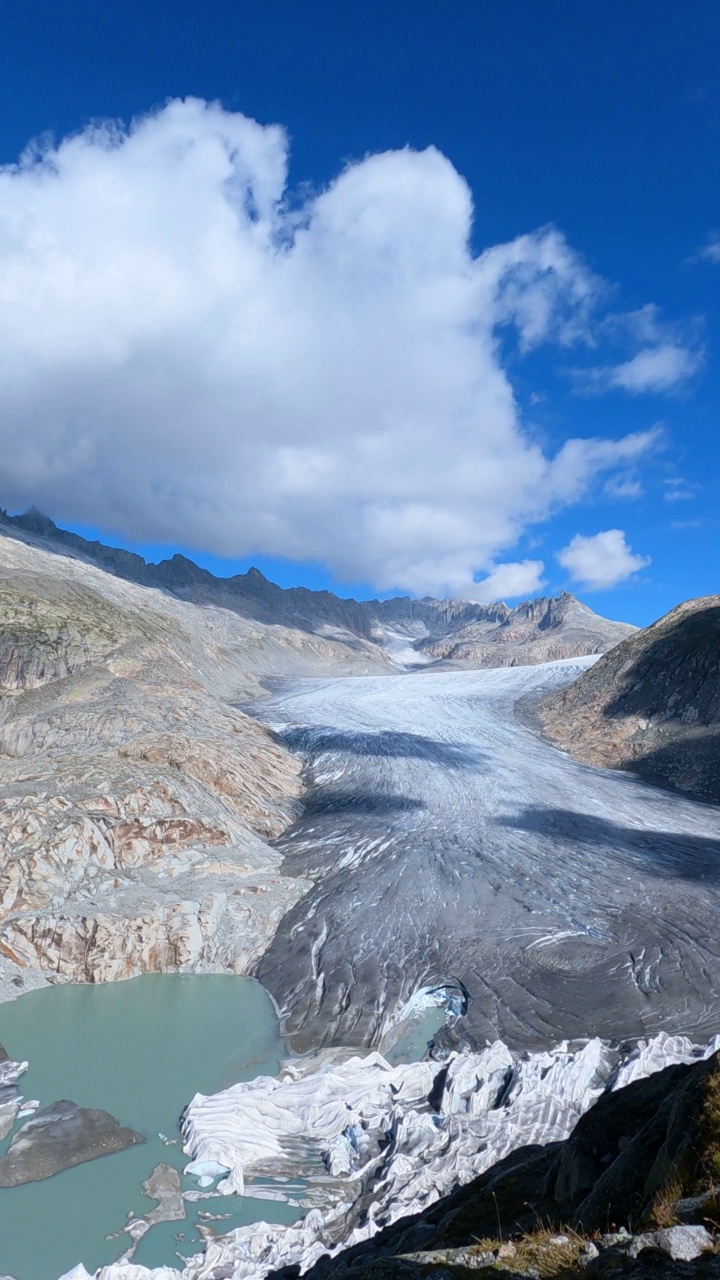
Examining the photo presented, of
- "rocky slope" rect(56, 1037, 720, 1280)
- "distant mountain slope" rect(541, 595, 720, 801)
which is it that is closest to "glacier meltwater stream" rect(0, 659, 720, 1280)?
"rocky slope" rect(56, 1037, 720, 1280)

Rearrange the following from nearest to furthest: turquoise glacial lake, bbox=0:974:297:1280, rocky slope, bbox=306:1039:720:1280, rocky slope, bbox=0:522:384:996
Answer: rocky slope, bbox=306:1039:720:1280
turquoise glacial lake, bbox=0:974:297:1280
rocky slope, bbox=0:522:384:996

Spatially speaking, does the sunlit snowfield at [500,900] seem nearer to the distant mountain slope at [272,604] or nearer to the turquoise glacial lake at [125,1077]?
the turquoise glacial lake at [125,1077]

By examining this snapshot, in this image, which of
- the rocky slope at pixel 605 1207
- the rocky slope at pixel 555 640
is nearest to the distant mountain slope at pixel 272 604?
the rocky slope at pixel 555 640

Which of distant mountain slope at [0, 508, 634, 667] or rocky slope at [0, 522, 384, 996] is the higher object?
distant mountain slope at [0, 508, 634, 667]

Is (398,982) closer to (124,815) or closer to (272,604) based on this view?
(124,815)

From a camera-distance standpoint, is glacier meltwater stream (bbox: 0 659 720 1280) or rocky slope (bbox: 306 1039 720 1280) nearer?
rocky slope (bbox: 306 1039 720 1280)

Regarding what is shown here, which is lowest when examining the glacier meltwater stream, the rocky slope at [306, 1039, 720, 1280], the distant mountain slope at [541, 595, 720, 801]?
the glacier meltwater stream

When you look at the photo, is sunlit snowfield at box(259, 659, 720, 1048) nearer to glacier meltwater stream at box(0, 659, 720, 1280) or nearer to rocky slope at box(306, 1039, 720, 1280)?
glacier meltwater stream at box(0, 659, 720, 1280)
